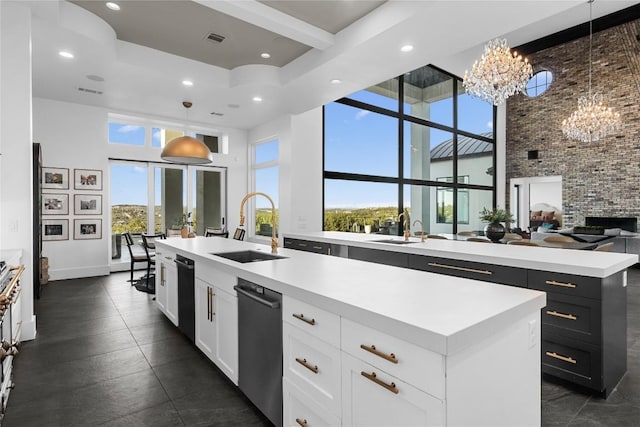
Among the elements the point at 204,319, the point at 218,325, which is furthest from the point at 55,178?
the point at 218,325

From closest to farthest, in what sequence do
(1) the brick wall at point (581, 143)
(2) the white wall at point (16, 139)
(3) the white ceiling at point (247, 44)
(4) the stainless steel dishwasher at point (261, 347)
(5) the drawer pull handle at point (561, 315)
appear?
(4) the stainless steel dishwasher at point (261, 347)
(5) the drawer pull handle at point (561, 315)
(2) the white wall at point (16, 139)
(3) the white ceiling at point (247, 44)
(1) the brick wall at point (581, 143)

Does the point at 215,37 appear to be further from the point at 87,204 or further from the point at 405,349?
the point at 405,349

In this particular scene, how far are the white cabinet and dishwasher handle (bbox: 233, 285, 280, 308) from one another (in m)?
0.10

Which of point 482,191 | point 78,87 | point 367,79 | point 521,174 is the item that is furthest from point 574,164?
point 78,87

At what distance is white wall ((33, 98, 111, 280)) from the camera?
6000 millimetres

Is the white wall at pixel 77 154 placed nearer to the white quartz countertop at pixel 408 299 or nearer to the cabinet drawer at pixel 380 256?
the cabinet drawer at pixel 380 256

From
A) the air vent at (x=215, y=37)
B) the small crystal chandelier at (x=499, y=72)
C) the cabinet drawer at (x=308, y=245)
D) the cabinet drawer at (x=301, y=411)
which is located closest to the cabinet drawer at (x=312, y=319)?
the cabinet drawer at (x=301, y=411)

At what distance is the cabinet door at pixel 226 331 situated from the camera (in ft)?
7.45

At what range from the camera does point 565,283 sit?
2.35 m

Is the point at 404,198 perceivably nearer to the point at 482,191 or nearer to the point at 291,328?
the point at 482,191

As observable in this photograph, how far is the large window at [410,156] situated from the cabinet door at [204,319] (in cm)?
391

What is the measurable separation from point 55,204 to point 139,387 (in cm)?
516

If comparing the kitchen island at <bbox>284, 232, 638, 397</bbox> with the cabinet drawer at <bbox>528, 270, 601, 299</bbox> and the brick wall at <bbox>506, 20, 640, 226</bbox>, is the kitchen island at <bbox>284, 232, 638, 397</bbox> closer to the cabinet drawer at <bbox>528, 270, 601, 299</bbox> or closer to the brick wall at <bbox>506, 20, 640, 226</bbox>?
the cabinet drawer at <bbox>528, 270, 601, 299</bbox>

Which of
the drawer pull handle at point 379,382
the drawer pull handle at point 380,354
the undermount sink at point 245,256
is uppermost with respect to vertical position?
the undermount sink at point 245,256
